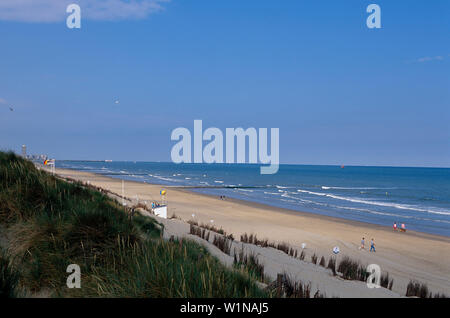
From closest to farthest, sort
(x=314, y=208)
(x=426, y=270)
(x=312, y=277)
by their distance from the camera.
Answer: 1. (x=312, y=277)
2. (x=426, y=270)
3. (x=314, y=208)

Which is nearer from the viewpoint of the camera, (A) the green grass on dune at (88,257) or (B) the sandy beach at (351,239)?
(A) the green grass on dune at (88,257)

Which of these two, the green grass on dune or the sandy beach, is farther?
the sandy beach

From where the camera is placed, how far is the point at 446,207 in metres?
44.8

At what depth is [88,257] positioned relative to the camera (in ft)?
17.3

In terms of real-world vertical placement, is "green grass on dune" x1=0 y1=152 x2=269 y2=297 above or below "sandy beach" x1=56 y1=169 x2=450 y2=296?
above

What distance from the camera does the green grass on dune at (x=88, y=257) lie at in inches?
163

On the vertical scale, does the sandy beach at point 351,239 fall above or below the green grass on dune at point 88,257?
below

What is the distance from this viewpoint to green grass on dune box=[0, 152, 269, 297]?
415 cm

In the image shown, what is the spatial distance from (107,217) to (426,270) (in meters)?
16.0

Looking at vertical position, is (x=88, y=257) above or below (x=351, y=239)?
above

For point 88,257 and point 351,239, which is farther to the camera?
point 351,239
